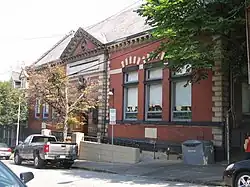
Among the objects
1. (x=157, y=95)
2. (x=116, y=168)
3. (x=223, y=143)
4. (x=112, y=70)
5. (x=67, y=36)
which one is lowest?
(x=116, y=168)

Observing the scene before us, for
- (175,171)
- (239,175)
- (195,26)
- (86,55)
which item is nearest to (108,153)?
(175,171)

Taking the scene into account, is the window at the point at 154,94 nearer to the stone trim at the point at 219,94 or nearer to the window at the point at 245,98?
the stone trim at the point at 219,94

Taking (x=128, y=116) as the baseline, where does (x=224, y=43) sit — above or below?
above

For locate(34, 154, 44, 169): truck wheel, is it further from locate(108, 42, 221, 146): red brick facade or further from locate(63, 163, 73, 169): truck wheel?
locate(108, 42, 221, 146): red brick facade

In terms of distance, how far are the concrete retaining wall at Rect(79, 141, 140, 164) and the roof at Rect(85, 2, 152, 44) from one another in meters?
7.57

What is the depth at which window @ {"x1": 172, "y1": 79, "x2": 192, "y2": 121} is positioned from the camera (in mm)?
21742

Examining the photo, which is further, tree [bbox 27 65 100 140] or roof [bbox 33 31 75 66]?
roof [bbox 33 31 75 66]

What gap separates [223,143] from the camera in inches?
757

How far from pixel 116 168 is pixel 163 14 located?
783cm

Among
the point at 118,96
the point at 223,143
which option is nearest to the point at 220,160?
the point at 223,143

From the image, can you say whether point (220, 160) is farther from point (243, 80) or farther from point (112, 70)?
point (112, 70)

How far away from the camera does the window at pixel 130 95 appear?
84.4 feet

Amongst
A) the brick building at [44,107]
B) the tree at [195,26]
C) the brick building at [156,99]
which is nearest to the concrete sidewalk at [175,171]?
the brick building at [156,99]


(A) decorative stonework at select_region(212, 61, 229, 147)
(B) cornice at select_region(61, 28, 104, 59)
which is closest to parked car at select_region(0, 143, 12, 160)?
(B) cornice at select_region(61, 28, 104, 59)
